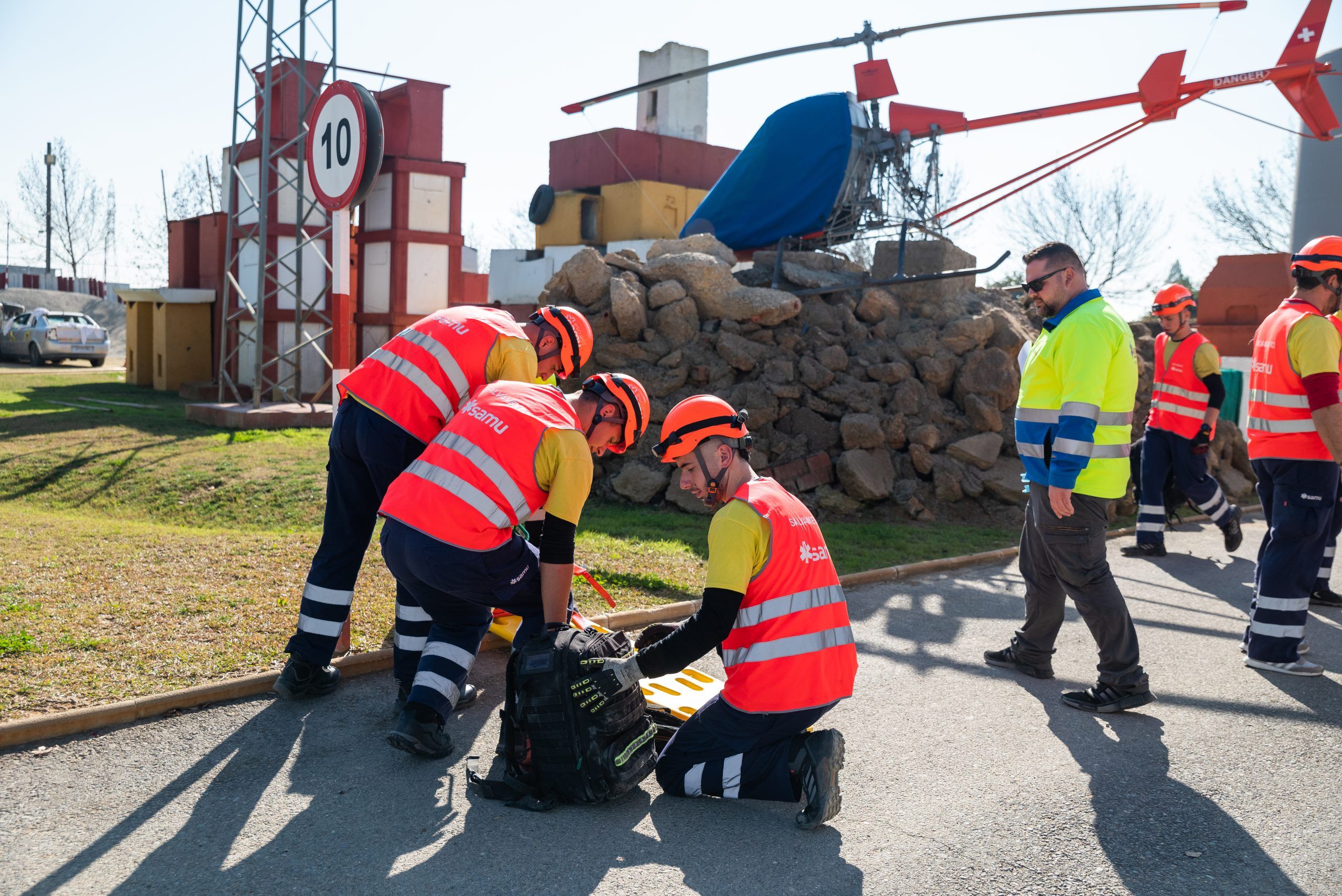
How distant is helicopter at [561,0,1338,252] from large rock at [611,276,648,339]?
2.31 metres

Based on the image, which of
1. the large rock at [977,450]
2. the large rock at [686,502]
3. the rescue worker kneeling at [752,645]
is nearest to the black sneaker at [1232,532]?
the large rock at [977,450]

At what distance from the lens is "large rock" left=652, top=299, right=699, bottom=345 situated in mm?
10789

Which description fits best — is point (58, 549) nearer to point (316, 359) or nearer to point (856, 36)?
point (856, 36)

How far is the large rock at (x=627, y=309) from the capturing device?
415 inches

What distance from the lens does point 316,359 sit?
18.2 meters

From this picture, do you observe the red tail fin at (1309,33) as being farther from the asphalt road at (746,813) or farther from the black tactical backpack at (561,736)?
the black tactical backpack at (561,736)

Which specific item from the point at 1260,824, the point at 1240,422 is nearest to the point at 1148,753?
the point at 1260,824

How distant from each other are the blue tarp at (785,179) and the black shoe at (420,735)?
374 inches

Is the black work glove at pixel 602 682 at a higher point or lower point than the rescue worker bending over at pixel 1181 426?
lower

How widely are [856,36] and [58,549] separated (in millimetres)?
9634

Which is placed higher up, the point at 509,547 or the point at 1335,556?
the point at 509,547

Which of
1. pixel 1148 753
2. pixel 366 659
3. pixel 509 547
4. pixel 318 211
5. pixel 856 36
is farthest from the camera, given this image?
pixel 318 211

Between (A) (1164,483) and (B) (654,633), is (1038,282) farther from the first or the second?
(A) (1164,483)

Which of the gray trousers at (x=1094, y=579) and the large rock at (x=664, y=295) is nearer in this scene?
the gray trousers at (x=1094, y=579)
